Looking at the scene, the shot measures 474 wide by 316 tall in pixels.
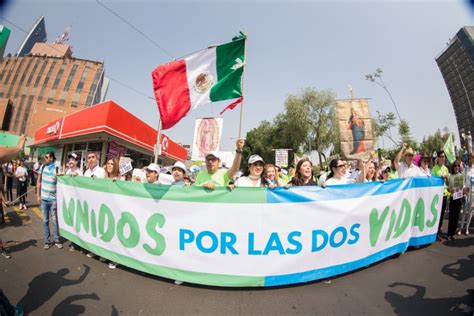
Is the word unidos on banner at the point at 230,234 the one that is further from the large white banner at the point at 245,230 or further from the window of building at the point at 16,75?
the window of building at the point at 16,75

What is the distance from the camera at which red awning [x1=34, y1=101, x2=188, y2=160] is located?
457 inches

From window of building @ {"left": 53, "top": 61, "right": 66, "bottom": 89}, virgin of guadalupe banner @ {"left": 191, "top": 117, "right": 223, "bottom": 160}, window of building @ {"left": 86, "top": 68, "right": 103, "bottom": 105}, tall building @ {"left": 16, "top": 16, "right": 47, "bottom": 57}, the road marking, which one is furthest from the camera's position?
tall building @ {"left": 16, "top": 16, "right": 47, "bottom": 57}

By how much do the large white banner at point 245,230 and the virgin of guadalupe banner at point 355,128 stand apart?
1414 millimetres

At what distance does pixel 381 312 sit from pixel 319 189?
1.46m

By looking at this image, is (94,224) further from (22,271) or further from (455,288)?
(455,288)

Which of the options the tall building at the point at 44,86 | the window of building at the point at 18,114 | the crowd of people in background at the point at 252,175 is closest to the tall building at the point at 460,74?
the crowd of people in background at the point at 252,175

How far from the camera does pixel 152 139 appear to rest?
16547 mm

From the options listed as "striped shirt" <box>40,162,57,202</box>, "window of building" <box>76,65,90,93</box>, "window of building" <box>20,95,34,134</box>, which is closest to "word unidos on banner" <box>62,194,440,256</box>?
"striped shirt" <box>40,162,57,202</box>

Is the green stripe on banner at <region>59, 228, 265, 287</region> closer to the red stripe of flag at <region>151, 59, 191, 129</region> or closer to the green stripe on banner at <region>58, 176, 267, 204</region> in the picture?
the green stripe on banner at <region>58, 176, 267, 204</region>

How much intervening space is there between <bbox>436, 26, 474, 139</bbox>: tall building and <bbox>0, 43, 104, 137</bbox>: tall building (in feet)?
295

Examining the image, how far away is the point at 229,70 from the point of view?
3.91m

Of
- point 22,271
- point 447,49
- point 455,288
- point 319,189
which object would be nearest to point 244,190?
point 319,189

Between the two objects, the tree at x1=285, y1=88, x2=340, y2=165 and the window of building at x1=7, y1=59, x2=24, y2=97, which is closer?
the tree at x1=285, y1=88, x2=340, y2=165

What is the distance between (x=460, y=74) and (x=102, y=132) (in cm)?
8266
